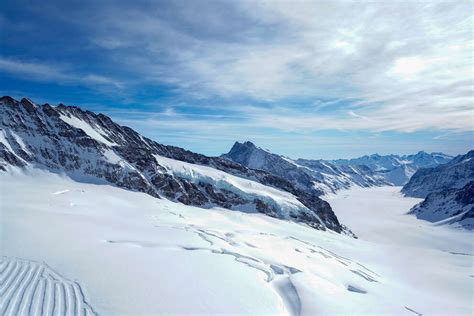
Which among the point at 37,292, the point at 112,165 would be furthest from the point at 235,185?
the point at 37,292

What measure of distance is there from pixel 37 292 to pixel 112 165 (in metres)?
89.7

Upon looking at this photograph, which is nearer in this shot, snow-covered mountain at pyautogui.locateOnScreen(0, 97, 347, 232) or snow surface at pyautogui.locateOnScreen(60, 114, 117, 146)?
snow-covered mountain at pyautogui.locateOnScreen(0, 97, 347, 232)

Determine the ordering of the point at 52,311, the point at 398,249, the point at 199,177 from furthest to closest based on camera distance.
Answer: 1. the point at 199,177
2. the point at 398,249
3. the point at 52,311

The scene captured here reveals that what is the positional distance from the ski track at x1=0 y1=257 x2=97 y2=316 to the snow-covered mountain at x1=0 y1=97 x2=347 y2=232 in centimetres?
7680

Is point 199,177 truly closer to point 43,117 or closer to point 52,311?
point 43,117

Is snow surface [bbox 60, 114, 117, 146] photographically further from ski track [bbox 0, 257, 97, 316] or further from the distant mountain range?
ski track [bbox 0, 257, 97, 316]

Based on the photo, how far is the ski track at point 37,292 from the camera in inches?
543

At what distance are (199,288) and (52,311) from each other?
722cm

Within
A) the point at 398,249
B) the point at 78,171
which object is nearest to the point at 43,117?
the point at 78,171

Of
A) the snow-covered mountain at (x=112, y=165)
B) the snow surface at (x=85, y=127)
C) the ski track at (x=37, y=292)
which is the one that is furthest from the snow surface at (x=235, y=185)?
the ski track at (x=37, y=292)

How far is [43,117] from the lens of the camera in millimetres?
105125

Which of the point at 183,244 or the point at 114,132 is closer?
the point at 183,244

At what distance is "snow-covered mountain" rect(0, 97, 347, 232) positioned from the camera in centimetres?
9381

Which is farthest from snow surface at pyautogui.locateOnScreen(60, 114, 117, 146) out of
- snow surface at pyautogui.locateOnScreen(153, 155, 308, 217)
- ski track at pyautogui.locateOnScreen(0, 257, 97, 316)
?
ski track at pyautogui.locateOnScreen(0, 257, 97, 316)
